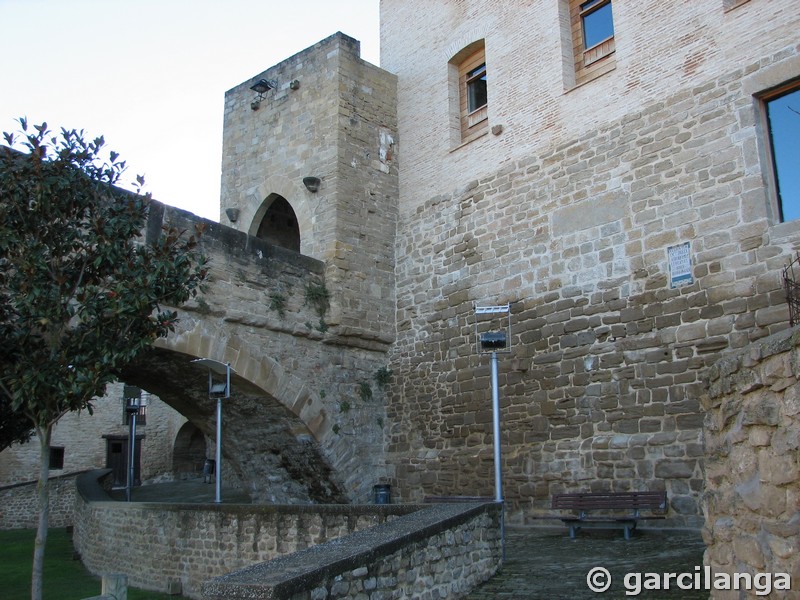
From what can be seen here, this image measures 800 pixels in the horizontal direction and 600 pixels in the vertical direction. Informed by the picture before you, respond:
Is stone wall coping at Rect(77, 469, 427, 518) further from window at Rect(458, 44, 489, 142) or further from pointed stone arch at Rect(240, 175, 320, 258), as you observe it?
window at Rect(458, 44, 489, 142)

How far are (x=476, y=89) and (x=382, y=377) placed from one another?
4.70 m

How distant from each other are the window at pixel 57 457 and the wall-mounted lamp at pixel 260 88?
45.2ft

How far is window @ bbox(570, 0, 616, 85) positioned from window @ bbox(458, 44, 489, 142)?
1734 millimetres

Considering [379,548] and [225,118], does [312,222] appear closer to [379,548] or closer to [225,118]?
[225,118]

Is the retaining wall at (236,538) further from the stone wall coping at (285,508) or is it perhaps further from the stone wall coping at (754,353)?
the stone wall coping at (754,353)

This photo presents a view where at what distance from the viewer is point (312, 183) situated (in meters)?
12.7

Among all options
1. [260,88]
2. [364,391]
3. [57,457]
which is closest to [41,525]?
[364,391]

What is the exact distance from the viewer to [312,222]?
1265 centimetres

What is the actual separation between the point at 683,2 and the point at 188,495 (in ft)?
43.1

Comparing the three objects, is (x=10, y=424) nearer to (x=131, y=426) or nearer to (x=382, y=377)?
(x=131, y=426)

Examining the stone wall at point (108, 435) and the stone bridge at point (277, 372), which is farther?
the stone wall at point (108, 435)

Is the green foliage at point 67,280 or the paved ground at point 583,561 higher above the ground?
the green foliage at point 67,280

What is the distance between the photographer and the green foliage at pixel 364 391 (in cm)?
1236

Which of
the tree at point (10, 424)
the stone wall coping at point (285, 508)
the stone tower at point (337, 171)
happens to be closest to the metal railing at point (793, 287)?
the stone wall coping at point (285, 508)
